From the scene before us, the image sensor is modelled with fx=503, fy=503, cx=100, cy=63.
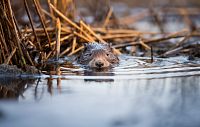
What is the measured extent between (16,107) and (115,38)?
14.9ft

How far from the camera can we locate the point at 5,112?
3480 mm

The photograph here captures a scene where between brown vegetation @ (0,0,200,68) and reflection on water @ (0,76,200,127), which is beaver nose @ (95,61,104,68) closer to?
brown vegetation @ (0,0,200,68)

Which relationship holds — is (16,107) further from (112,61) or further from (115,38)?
(115,38)

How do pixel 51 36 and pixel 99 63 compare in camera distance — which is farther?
pixel 51 36

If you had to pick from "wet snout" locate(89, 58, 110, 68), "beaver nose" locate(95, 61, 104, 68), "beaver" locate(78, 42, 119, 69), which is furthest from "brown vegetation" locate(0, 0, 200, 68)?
"beaver nose" locate(95, 61, 104, 68)

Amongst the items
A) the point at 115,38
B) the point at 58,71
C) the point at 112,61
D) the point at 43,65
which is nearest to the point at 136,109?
the point at 58,71

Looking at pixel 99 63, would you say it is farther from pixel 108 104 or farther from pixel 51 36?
pixel 108 104

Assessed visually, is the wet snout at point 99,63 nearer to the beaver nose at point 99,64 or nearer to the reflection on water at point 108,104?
the beaver nose at point 99,64

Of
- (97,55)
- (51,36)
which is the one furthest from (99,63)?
(51,36)

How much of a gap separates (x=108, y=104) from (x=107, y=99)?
0.60ft

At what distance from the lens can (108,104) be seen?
3760mm

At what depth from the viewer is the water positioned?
3291mm

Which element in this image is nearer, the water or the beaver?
the water

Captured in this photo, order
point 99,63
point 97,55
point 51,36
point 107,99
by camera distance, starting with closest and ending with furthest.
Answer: point 107,99 → point 99,63 → point 97,55 → point 51,36
